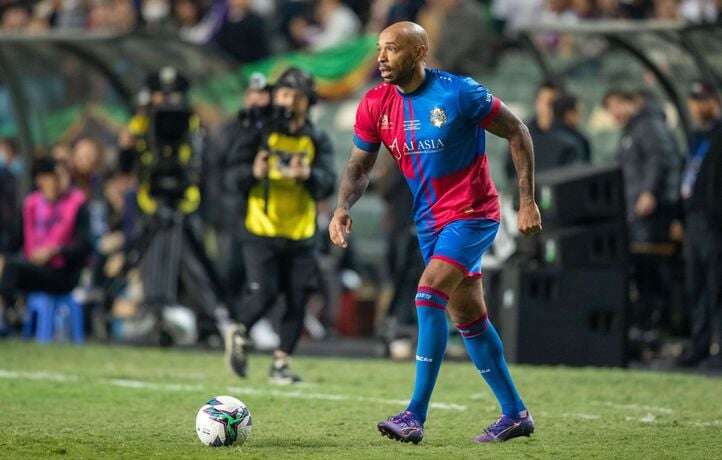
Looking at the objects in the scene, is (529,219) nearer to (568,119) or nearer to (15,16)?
(568,119)

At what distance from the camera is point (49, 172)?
16484mm

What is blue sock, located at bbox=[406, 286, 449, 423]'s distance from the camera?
848cm

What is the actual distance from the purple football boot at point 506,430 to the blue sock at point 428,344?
0.37 meters

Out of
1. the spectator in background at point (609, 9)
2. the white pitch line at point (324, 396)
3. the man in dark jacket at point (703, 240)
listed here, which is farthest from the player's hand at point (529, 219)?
the spectator in background at point (609, 9)

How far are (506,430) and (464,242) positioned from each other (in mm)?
1004

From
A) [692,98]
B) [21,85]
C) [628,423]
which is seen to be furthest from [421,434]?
[21,85]

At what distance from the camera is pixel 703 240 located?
1407cm

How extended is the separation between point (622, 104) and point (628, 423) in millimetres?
6634

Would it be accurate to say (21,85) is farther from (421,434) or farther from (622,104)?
(421,434)

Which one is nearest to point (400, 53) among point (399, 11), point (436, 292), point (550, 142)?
point (436, 292)

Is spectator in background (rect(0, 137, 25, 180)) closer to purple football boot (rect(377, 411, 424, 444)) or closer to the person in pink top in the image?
the person in pink top

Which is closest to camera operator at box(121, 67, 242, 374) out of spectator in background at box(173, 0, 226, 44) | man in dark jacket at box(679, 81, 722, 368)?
man in dark jacket at box(679, 81, 722, 368)

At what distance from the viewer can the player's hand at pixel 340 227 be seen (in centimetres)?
865

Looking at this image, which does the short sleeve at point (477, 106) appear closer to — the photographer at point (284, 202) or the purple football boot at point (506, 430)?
the purple football boot at point (506, 430)
